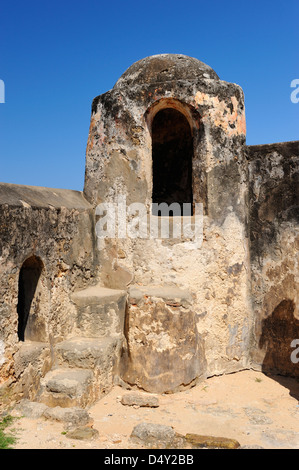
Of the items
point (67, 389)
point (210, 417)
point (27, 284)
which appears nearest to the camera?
point (67, 389)

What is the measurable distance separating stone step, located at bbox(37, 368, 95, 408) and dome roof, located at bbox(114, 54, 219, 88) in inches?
151

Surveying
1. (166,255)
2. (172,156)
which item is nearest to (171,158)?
(172,156)

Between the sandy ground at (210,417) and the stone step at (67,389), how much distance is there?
8.8 inches

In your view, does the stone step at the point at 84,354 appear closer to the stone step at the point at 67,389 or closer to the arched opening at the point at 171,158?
the stone step at the point at 67,389

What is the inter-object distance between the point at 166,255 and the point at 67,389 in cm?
202

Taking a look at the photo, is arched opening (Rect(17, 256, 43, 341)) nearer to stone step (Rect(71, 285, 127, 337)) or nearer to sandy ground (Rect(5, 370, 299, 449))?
stone step (Rect(71, 285, 127, 337))

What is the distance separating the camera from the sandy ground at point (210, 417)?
12.6 feet

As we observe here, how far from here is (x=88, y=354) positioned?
492cm

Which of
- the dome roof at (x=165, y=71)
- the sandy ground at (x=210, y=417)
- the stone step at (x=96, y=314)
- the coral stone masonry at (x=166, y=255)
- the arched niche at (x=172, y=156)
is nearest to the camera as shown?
the sandy ground at (x=210, y=417)

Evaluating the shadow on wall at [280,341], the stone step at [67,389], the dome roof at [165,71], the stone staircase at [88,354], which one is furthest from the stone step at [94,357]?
the dome roof at [165,71]

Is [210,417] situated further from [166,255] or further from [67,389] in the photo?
[166,255]

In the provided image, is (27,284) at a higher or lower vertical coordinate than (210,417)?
higher
